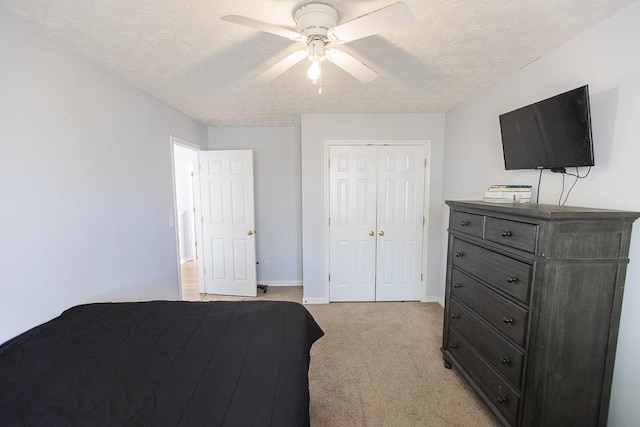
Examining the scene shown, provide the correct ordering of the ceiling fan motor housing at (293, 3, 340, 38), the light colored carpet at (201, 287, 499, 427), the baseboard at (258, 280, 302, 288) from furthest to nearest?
the baseboard at (258, 280, 302, 288) < the light colored carpet at (201, 287, 499, 427) < the ceiling fan motor housing at (293, 3, 340, 38)

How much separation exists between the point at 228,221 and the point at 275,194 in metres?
0.80

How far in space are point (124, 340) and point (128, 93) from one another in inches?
79.5

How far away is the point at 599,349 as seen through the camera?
1.34m

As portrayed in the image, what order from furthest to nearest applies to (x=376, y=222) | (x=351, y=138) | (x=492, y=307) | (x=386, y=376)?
(x=376, y=222) → (x=351, y=138) → (x=386, y=376) → (x=492, y=307)

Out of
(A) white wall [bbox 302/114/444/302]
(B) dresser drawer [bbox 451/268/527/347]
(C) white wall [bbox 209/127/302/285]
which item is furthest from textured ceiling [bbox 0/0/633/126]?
(B) dresser drawer [bbox 451/268/527/347]

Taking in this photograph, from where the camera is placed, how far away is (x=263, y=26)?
1.21m

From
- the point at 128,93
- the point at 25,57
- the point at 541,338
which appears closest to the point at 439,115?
the point at 541,338

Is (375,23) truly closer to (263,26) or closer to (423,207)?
(263,26)

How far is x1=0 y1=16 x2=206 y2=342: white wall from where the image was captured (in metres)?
1.39

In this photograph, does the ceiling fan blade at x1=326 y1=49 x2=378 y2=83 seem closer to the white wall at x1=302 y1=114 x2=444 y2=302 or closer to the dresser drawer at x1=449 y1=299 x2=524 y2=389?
the white wall at x1=302 y1=114 x2=444 y2=302

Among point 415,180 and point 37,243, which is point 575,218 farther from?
point 37,243

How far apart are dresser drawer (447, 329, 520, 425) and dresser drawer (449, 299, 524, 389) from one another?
5 cm

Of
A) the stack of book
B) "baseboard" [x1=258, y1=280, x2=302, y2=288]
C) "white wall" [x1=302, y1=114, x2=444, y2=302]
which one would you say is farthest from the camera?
"baseboard" [x1=258, y1=280, x2=302, y2=288]

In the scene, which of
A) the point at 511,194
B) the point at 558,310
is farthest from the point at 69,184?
the point at 511,194
